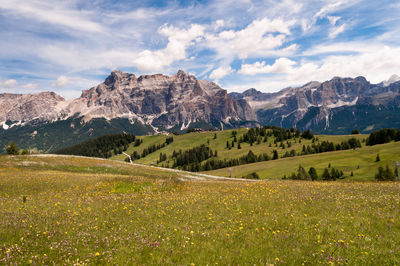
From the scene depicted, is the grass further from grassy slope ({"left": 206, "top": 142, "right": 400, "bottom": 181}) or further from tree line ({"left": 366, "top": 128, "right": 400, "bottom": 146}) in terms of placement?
tree line ({"left": 366, "top": 128, "right": 400, "bottom": 146})

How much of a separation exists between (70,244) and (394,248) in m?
11.3

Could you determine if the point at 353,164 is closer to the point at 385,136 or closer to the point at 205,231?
the point at 385,136

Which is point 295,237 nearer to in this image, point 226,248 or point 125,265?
point 226,248

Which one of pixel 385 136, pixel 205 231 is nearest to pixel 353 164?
pixel 385 136

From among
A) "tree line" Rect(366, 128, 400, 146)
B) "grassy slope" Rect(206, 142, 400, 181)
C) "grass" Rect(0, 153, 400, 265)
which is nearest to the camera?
"grass" Rect(0, 153, 400, 265)

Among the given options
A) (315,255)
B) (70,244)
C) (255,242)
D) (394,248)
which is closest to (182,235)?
(255,242)

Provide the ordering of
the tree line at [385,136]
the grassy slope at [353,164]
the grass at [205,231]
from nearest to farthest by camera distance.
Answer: the grass at [205,231] < the grassy slope at [353,164] < the tree line at [385,136]

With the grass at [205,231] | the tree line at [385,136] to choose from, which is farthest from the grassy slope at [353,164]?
the grass at [205,231]

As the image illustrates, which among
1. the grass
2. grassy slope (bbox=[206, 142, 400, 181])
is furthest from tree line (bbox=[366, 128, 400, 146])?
the grass

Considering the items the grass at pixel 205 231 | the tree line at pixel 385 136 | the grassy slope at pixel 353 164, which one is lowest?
the grassy slope at pixel 353 164

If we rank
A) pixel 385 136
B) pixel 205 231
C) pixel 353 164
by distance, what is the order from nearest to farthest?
pixel 205 231 < pixel 353 164 < pixel 385 136

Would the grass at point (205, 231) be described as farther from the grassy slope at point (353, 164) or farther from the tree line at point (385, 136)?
the tree line at point (385, 136)

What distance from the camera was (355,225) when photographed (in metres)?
10.4

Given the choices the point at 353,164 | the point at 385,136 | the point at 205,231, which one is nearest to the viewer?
the point at 205,231
